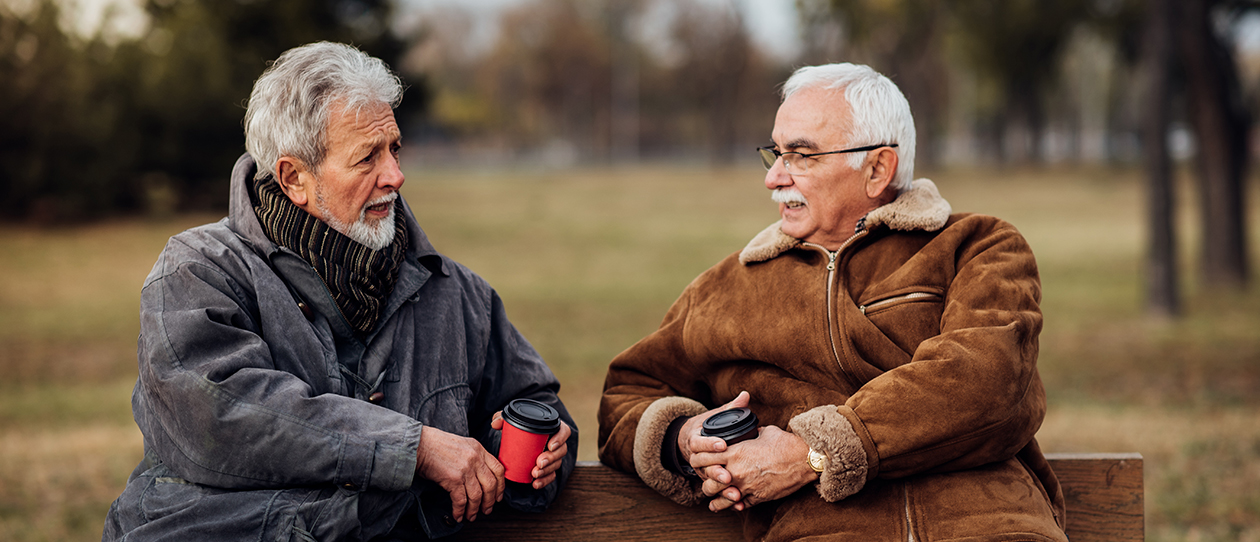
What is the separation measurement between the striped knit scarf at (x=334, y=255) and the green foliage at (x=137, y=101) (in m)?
16.8

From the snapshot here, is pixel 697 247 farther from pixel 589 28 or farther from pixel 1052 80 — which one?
pixel 589 28

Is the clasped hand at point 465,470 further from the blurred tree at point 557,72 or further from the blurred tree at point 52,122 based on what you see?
the blurred tree at point 557,72

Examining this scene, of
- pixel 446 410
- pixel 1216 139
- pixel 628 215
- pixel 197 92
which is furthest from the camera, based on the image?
pixel 628 215

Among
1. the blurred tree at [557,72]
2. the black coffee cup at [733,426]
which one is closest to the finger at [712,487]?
the black coffee cup at [733,426]

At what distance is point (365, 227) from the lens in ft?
8.42

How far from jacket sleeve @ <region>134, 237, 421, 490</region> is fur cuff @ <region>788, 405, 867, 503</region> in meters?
0.93

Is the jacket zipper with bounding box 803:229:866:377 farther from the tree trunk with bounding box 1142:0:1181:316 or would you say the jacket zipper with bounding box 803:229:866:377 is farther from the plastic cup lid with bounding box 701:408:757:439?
the tree trunk with bounding box 1142:0:1181:316

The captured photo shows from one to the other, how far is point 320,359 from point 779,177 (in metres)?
1.33

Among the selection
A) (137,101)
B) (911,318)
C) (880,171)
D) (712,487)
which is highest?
(137,101)

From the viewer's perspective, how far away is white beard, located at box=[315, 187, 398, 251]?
2.55 m

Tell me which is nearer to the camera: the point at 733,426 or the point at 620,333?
the point at 733,426

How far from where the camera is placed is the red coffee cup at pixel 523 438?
7.98 feet

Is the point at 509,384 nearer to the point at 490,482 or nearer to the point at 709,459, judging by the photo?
the point at 490,482

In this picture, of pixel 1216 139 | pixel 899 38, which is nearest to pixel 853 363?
pixel 1216 139
